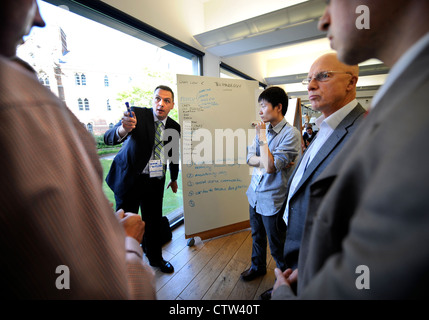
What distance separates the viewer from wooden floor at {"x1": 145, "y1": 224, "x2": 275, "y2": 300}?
1622 millimetres

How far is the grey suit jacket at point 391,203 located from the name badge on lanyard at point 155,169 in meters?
1.77

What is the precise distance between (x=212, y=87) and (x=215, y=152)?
864 millimetres

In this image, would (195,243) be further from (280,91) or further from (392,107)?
(392,107)

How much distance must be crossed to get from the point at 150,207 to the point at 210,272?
97cm

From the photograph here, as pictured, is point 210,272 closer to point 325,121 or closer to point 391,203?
point 325,121

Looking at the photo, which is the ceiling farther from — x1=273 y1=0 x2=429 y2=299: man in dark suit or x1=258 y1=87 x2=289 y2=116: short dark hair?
x1=273 y1=0 x2=429 y2=299: man in dark suit

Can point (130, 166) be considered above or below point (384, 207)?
below

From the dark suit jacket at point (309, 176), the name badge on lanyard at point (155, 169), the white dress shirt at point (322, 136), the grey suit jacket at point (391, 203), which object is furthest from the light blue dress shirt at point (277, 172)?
the grey suit jacket at point (391, 203)

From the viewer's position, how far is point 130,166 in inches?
69.6

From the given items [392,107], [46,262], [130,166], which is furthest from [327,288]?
[130,166]

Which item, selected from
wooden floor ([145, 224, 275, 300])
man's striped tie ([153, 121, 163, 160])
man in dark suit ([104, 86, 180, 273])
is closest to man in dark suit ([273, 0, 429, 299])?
wooden floor ([145, 224, 275, 300])

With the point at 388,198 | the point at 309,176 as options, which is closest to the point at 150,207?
the point at 309,176

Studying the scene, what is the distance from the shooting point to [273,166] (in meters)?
1.47

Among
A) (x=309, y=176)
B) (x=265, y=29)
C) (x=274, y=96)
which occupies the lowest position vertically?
(x=309, y=176)
